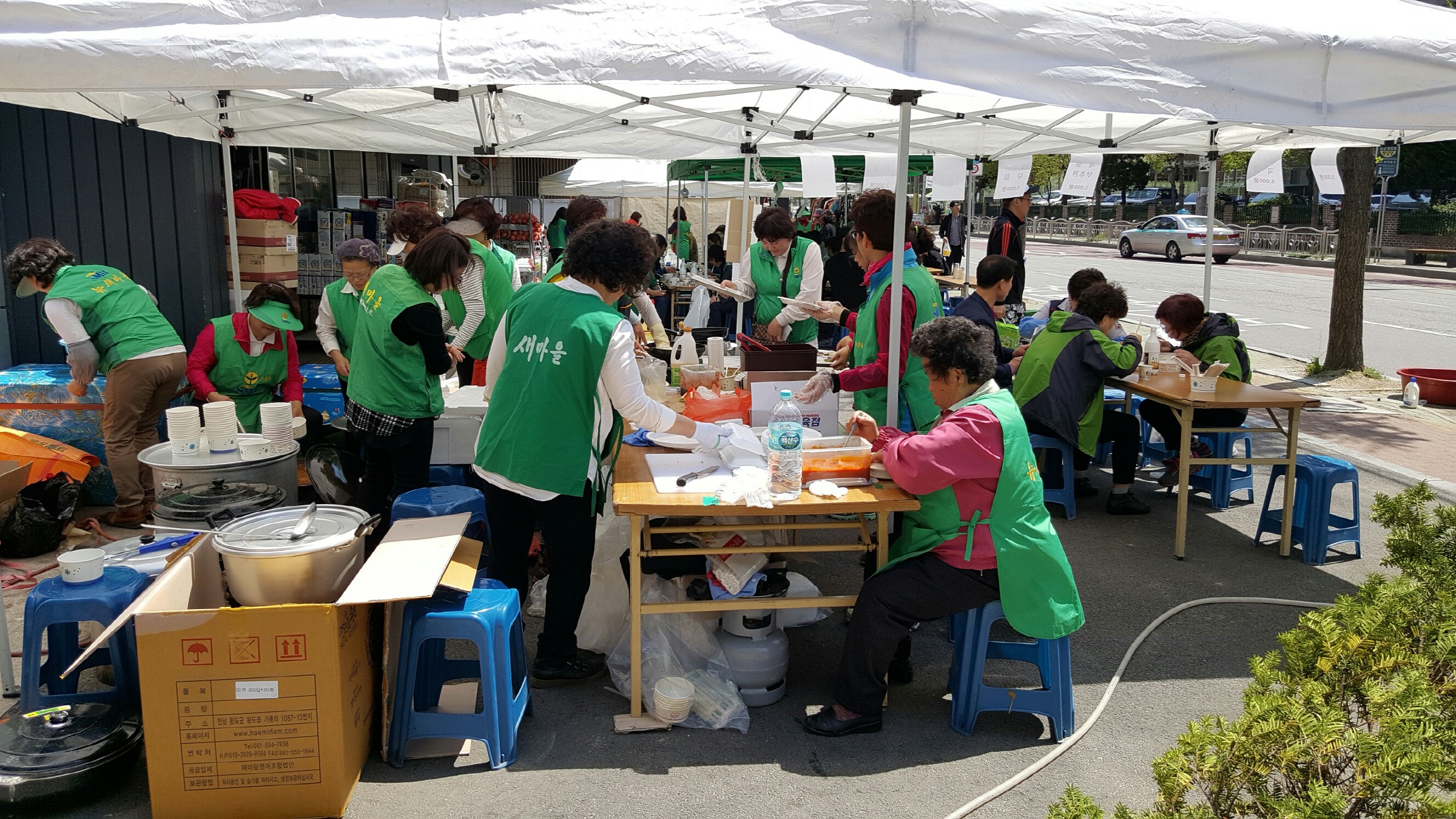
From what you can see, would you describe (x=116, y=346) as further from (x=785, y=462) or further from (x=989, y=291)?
(x=989, y=291)

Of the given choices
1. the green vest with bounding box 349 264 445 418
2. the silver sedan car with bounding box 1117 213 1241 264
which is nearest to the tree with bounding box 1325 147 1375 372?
the green vest with bounding box 349 264 445 418

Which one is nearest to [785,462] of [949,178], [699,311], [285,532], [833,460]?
[833,460]

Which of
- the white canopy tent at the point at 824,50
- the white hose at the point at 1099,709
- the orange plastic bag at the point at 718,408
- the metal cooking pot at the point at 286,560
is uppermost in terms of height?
the white canopy tent at the point at 824,50

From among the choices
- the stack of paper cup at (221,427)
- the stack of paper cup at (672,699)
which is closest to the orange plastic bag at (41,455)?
the stack of paper cup at (221,427)

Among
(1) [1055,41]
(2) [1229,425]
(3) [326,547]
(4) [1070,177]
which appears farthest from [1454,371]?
(3) [326,547]

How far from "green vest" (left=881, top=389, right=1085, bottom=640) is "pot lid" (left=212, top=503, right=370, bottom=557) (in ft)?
6.29

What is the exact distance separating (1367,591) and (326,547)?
282 cm

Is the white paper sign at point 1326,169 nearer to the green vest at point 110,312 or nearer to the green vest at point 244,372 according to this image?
the green vest at point 244,372

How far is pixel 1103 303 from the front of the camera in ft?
18.5

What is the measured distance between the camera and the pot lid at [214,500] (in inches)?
162

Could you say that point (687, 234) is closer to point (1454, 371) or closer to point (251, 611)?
point (1454, 371)

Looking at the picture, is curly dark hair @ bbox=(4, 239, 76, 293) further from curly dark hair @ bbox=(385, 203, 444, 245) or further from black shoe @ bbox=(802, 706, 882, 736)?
black shoe @ bbox=(802, 706, 882, 736)

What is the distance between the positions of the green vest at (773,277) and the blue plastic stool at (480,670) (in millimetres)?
4210

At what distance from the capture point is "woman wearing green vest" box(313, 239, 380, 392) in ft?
17.2
